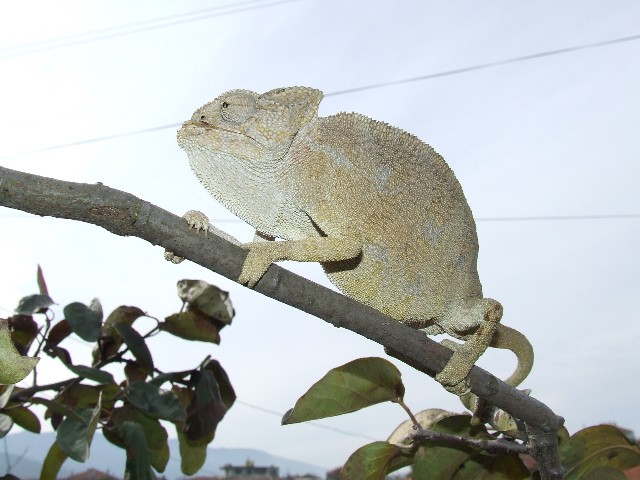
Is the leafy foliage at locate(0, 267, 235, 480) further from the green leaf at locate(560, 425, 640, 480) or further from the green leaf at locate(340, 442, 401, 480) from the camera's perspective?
the green leaf at locate(560, 425, 640, 480)

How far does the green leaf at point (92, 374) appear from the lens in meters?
1.66

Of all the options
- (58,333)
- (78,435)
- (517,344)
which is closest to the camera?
(78,435)

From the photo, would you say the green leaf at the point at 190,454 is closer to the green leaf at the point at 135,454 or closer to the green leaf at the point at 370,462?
the green leaf at the point at 135,454

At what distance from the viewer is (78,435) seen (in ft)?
4.75

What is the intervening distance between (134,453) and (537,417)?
944 millimetres

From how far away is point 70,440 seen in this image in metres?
1.44

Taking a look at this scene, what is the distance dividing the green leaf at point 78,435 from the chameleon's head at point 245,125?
70cm

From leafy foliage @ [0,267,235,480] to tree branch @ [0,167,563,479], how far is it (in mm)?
845

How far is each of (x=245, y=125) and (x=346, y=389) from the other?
0.53 metres

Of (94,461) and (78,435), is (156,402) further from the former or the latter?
(94,461)

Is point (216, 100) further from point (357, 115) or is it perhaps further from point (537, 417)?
point (537, 417)

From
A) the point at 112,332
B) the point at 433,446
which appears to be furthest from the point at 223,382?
the point at 433,446

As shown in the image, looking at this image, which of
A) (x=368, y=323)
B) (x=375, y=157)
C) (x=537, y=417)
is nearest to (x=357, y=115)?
(x=375, y=157)

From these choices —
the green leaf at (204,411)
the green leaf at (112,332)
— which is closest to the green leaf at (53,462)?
the green leaf at (112,332)
